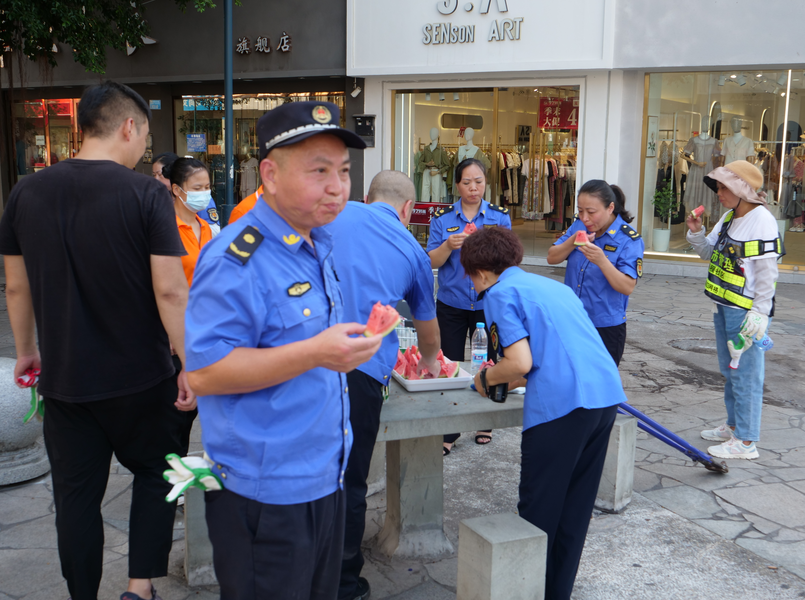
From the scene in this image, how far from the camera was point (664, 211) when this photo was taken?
44.7 feet

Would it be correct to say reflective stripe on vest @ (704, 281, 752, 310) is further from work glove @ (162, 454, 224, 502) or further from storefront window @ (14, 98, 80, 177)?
storefront window @ (14, 98, 80, 177)

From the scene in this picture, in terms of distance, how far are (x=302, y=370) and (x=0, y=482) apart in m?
3.50

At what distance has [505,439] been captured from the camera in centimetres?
536

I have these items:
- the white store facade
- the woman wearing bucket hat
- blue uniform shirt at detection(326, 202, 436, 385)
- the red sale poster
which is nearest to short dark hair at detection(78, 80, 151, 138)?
blue uniform shirt at detection(326, 202, 436, 385)

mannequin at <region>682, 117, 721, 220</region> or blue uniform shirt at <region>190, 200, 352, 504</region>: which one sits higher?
mannequin at <region>682, 117, 721, 220</region>

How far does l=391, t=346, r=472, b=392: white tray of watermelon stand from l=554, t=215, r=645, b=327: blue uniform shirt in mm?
1341

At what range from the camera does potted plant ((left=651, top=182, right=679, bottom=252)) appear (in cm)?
1358

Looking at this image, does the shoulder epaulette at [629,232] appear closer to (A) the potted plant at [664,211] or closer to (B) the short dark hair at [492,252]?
(B) the short dark hair at [492,252]

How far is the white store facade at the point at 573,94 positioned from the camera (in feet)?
40.7

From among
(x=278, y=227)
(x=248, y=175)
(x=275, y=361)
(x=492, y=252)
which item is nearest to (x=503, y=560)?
(x=492, y=252)

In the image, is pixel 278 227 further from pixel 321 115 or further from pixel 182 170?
pixel 182 170

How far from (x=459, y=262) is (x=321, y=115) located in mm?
3093

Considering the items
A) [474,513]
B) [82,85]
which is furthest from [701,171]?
[82,85]

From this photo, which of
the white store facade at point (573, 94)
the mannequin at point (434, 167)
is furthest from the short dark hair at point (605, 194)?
the mannequin at point (434, 167)
